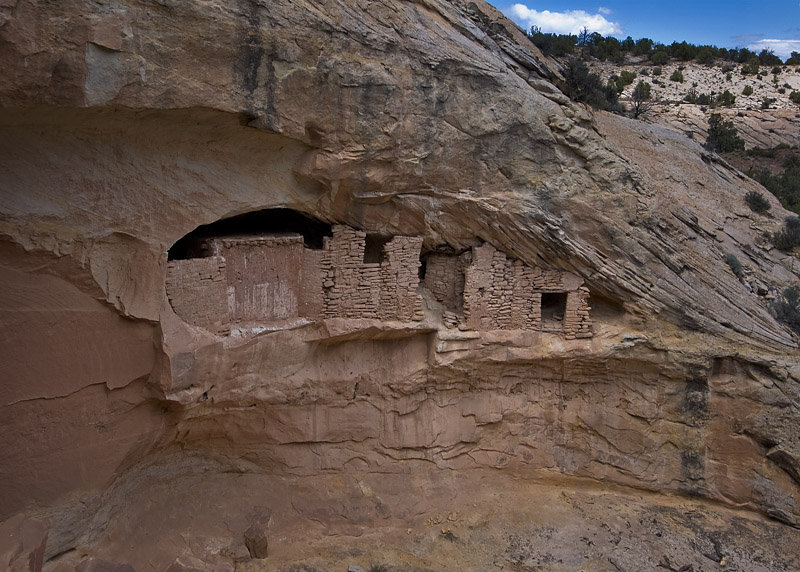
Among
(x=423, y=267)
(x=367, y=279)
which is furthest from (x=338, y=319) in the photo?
(x=423, y=267)

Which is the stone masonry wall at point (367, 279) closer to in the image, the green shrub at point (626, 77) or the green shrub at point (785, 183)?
the green shrub at point (785, 183)

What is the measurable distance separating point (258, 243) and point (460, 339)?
9.91 ft

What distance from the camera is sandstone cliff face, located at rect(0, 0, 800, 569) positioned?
20.3 feet

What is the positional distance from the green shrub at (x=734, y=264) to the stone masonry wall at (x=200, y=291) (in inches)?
318

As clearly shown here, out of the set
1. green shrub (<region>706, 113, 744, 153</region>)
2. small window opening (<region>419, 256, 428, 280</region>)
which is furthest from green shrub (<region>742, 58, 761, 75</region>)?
small window opening (<region>419, 256, 428, 280</region>)

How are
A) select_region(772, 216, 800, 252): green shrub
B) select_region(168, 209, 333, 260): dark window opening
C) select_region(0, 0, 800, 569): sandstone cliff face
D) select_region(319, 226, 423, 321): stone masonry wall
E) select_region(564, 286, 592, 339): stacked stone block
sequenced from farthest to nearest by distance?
select_region(772, 216, 800, 252): green shrub, select_region(564, 286, 592, 339): stacked stone block, select_region(319, 226, 423, 321): stone masonry wall, select_region(168, 209, 333, 260): dark window opening, select_region(0, 0, 800, 569): sandstone cliff face

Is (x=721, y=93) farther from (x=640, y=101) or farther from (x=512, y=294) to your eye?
(x=512, y=294)

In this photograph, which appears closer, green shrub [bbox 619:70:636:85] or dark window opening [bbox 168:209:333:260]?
dark window opening [bbox 168:209:333:260]

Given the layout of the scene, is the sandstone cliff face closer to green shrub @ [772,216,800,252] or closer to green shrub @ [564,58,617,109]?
green shrub @ [772,216,800,252]

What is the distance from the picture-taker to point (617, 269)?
8.84 meters

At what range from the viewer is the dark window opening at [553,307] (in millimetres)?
9375

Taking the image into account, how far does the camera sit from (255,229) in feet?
28.5

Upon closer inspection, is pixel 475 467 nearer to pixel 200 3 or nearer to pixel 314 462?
pixel 314 462

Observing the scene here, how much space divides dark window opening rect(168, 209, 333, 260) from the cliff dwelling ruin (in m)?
0.01
